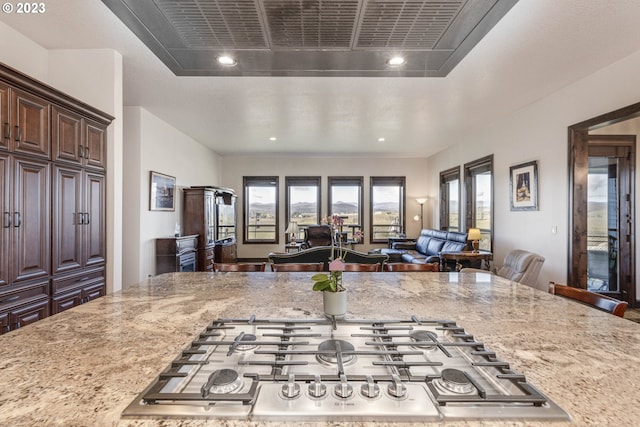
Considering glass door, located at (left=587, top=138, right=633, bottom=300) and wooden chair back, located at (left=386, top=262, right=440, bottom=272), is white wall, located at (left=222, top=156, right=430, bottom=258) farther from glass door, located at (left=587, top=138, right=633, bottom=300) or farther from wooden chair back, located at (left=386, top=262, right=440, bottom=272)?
wooden chair back, located at (left=386, top=262, right=440, bottom=272)

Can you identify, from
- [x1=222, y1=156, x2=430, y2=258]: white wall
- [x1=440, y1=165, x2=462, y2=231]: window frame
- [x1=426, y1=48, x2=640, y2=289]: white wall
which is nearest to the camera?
[x1=426, y1=48, x2=640, y2=289]: white wall

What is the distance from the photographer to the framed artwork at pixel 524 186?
14.2 ft

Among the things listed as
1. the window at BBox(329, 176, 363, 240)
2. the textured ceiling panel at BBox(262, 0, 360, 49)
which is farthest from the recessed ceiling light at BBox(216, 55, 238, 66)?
the window at BBox(329, 176, 363, 240)

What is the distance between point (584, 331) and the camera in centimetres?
109

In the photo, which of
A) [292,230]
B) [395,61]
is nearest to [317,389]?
[395,61]

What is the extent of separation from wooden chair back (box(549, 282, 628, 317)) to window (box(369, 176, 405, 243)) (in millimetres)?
6878

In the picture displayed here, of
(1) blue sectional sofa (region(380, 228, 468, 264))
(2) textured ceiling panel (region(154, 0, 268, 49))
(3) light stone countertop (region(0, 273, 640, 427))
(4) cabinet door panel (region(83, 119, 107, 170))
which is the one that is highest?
(2) textured ceiling panel (region(154, 0, 268, 49))

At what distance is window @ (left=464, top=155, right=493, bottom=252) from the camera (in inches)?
219

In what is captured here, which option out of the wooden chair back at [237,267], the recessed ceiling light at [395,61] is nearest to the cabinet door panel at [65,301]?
the wooden chair back at [237,267]

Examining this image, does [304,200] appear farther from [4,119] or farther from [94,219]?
[4,119]

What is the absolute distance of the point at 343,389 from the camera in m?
0.68

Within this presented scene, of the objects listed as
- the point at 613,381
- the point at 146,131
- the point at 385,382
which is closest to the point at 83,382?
the point at 385,382

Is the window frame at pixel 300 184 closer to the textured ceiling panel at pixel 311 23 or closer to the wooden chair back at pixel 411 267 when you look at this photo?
the wooden chair back at pixel 411 267

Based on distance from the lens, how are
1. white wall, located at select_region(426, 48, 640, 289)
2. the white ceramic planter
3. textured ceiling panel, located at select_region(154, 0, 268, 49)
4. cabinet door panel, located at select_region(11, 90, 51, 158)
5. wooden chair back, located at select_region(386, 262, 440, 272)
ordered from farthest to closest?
1. white wall, located at select_region(426, 48, 640, 289)
2. wooden chair back, located at select_region(386, 262, 440, 272)
3. cabinet door panel, located at select_region(11, 90, 51, 158)
4. textured ceiling panel, located at select_region(154, 0, 268, 49)
5. the white ceramic planter
